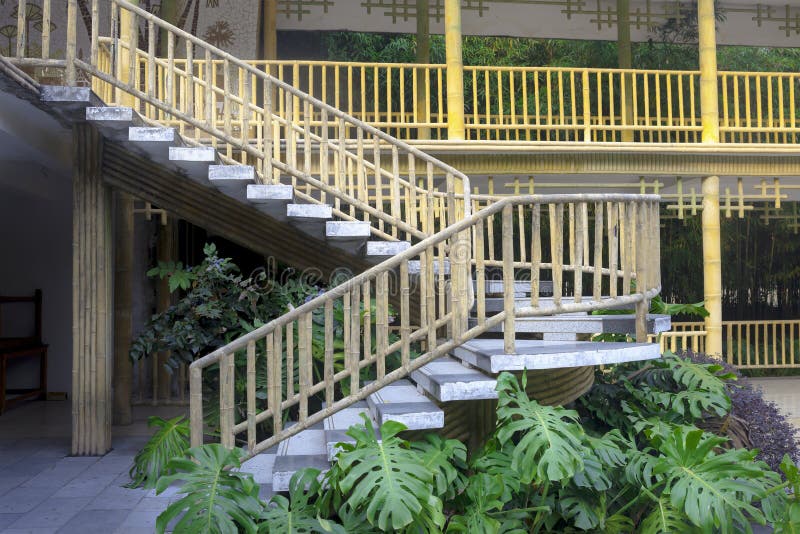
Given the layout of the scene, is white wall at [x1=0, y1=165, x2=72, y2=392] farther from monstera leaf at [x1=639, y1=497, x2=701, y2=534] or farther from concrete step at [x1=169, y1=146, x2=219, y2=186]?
monstera leaf at [x1=639, y1=497, x2=701, y2=534]

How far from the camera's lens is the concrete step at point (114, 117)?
5.16 m

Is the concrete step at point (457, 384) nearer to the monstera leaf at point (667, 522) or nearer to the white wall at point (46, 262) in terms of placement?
the monstera leaf at point (667, 522)

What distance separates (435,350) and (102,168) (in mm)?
3566

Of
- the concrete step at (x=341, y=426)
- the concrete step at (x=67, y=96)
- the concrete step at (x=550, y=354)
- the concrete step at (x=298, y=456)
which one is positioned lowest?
the concrete step at (x=298, y=456)

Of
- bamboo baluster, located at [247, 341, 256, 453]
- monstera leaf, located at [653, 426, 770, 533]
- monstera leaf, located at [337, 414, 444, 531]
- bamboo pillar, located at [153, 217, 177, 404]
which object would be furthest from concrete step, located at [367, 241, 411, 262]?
bamboo pillar, located at [153, 217, 177, 404]

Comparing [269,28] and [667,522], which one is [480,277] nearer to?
[667,522]

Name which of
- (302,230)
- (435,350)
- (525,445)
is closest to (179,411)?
(302,230)

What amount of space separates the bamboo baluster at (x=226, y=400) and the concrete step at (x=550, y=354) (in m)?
1.44

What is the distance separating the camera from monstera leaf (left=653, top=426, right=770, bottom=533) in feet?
11.5

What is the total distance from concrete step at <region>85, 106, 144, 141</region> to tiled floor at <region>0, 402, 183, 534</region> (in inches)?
102

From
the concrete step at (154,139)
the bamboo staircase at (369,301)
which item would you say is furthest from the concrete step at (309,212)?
the concrete step at (154,139)

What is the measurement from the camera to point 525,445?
366 centimetres

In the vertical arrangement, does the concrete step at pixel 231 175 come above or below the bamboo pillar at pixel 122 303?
above

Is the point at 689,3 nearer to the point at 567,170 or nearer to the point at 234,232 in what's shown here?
the point at 567,170
